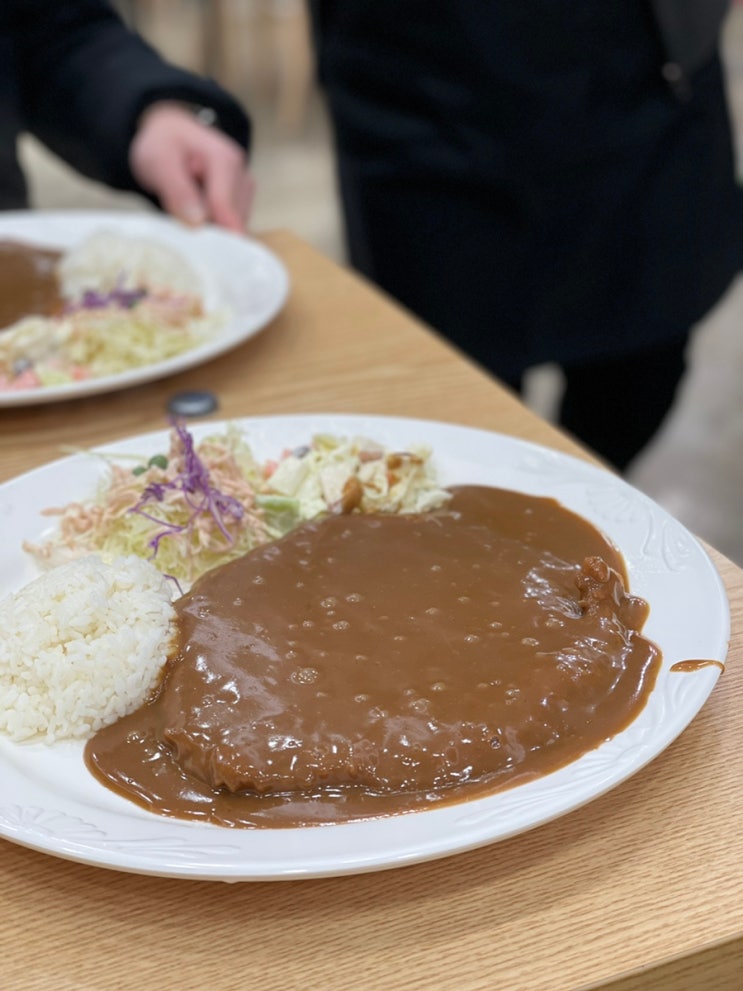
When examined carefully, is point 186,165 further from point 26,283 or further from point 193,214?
point 26,283

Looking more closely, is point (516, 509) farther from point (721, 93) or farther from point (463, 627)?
point (721, 93)

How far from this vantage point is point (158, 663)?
0.95m

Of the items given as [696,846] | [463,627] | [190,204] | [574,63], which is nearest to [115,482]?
[463,627]

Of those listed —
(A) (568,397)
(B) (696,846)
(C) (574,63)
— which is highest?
(C) (574,63)

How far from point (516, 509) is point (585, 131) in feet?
4.70

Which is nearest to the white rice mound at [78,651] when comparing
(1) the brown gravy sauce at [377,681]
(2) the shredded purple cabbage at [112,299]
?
(1) the brown gravy sauce at [377,681]

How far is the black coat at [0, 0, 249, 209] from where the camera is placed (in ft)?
7.09

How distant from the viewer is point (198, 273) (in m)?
2.00

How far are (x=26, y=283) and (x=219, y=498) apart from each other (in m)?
0.94

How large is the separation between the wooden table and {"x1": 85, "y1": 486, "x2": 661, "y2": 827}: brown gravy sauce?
2.7 inches

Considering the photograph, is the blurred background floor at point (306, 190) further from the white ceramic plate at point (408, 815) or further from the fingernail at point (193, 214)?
the white ceramic plate at point (408, 815)

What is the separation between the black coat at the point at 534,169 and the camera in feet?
7.55

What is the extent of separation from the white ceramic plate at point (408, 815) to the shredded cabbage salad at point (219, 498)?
8 centimetres

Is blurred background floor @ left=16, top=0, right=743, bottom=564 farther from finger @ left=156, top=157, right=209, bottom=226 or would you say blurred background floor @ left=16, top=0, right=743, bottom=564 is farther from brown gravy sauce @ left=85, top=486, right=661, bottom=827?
brown gravy sauce @ left=85, top=486, right=661, bottom=827
